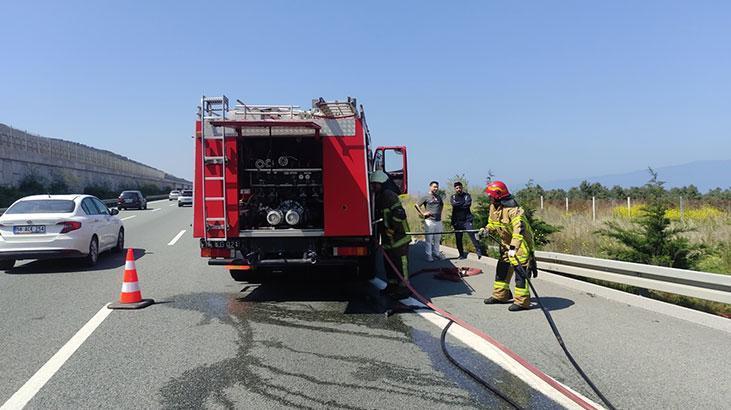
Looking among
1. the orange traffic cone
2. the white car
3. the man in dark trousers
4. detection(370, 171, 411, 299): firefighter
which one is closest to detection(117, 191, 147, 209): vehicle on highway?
the white car

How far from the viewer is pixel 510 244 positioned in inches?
283

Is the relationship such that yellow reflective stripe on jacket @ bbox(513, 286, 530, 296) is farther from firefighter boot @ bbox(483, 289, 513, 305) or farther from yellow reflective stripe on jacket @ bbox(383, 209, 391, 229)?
yellow reflective stripe on jacket @ bbox(383, 209, 391, 229)

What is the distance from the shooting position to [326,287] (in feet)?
29.1

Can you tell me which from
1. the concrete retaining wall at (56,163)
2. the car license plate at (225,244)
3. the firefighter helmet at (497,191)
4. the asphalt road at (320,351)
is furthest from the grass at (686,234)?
the concrete retaining wall at (56,163)

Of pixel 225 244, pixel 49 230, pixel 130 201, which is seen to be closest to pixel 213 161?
pixel 225 244

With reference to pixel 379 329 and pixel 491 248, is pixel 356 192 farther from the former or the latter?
pixel 491 248

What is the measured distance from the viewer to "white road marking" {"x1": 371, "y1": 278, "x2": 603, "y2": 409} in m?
4.18

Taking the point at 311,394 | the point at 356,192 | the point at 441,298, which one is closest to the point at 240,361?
the point at 311,394

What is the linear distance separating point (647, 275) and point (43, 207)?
11.1 metres

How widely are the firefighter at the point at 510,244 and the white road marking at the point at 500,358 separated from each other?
1061 millimetres

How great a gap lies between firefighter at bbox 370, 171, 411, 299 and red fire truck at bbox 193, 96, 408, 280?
435 mm

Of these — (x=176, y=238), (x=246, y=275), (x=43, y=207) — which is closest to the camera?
(x=246, y=275)

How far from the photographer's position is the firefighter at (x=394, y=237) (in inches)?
310

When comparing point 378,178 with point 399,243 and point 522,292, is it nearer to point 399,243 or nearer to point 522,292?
point 399,243
